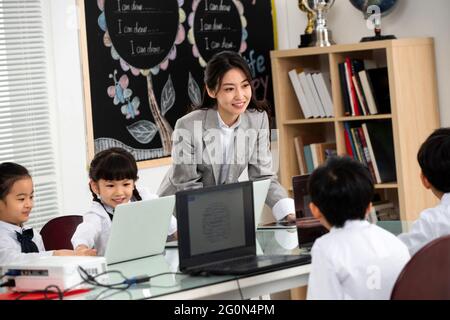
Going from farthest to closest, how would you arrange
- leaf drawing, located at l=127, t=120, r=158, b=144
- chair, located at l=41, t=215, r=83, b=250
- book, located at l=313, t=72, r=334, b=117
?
book, located at l=313, t=72, r=334, b=117, leaf drawing, located at l=127, t=120, r=158, b=144, chair, located at l=41, t=215, r=83, b=250

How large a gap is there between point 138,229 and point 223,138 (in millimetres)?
974

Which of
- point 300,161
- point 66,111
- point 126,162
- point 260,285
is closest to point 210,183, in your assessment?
point 126,162

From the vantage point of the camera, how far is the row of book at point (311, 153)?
5234 millimetres

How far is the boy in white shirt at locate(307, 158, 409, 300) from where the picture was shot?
2.33 meters

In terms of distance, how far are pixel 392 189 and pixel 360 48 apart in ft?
2.78

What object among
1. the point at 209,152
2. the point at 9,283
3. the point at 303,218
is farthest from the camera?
the point at 209,152

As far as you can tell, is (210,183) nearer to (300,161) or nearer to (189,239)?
(189,239)

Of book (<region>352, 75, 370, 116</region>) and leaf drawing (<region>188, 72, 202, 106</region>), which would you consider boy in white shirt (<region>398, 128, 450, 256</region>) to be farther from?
leaf drawing (<region>188, 72, 202, 106</region>)

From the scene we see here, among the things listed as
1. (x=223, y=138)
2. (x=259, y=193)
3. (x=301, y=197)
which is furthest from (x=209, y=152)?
(x=301, y=197)

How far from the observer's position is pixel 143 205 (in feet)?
9.55

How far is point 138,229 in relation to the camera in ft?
9.71

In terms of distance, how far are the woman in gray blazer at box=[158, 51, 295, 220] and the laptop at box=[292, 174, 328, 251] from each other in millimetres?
660

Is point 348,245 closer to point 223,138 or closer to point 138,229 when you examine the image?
point 138,229

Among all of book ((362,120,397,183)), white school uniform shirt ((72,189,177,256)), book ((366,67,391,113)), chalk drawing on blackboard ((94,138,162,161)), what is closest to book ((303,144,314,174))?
book ((362,120,397,183))
